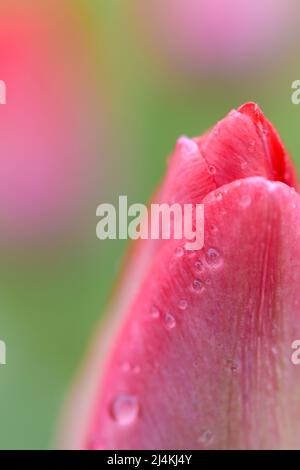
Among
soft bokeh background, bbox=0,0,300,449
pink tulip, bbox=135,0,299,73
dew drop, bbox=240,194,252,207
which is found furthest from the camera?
pink tulip, bbox=135,0,299,73

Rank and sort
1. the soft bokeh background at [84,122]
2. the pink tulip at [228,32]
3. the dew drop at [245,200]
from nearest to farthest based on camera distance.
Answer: the dew drop at [245,200]
the soft bokeh background at [84,122]
the pink tulip at [228,32]

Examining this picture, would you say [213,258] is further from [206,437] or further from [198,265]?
[206,437]

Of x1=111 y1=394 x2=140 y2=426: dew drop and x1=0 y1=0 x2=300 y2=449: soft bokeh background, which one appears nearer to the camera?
x1=111 y1=394 x2=140 y2=426: dew drop

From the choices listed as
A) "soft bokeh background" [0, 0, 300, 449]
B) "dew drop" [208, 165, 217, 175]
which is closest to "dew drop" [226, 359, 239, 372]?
"dew drop" [208, 165, 217, 175]

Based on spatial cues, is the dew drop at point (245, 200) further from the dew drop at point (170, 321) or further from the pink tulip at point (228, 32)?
the pink tulip at point (228, 32)

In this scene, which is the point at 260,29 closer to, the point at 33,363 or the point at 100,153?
the point at 100,153

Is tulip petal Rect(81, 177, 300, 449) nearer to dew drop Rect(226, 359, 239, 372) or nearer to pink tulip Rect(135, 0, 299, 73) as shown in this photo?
dew drop Rect(226, 359, 239, 372)

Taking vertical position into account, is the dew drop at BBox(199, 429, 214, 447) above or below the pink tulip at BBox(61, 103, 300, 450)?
below

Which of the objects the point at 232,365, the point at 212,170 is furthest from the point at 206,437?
the point at 212,170

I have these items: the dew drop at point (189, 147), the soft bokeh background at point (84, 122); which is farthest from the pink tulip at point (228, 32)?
the dew drop at point (189, 147)
